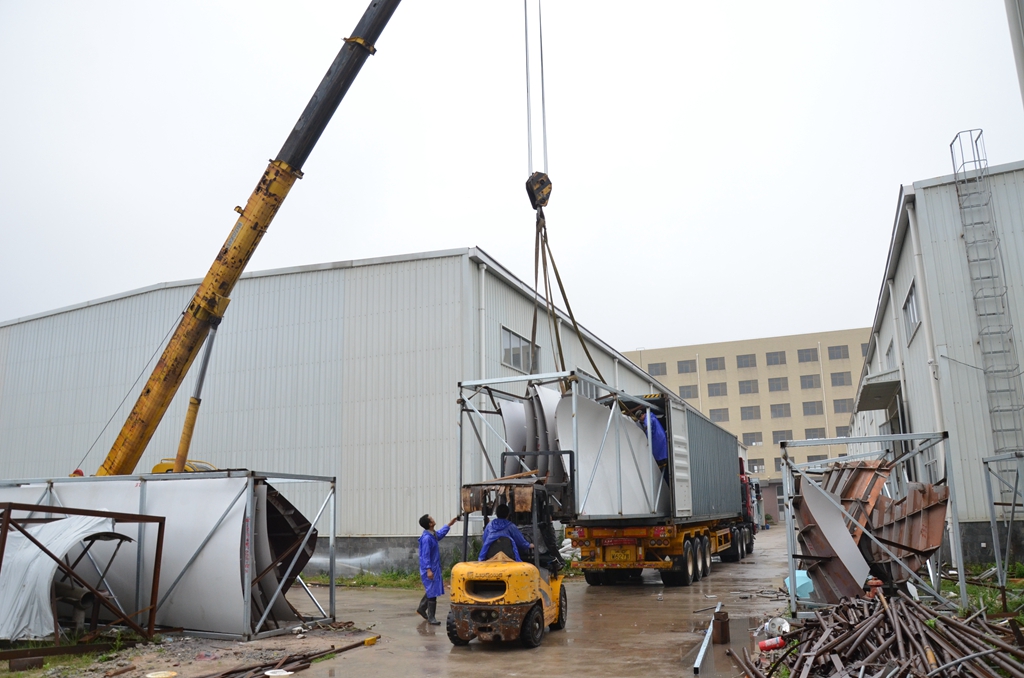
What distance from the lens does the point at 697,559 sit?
698 inches

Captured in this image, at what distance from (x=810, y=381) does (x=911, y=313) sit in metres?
53.5

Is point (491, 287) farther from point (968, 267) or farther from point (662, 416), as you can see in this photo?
point (968, 267)

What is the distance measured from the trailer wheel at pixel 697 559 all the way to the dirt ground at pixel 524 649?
245 cm

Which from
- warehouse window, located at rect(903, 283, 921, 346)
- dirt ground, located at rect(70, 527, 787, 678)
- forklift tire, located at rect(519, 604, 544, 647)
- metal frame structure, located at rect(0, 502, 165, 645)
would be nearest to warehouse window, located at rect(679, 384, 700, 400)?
warehouse window, located at rect(903, 283, 921, 346)

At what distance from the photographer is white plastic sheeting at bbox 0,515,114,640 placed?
975 centimetres

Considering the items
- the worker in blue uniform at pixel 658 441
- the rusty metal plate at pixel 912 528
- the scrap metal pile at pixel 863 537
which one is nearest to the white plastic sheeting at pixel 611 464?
the worker in blue uniform at pixel 658 441

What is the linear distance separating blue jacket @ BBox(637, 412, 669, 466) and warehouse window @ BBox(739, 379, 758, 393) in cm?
5985

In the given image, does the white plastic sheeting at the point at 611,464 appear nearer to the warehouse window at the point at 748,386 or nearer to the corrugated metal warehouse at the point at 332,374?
the corrugated metal warehouse at the point at 332,374

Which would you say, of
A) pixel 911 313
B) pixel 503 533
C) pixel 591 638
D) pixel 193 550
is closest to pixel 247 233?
pixel 193 550

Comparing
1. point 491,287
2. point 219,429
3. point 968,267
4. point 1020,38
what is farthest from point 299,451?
point 1020,38

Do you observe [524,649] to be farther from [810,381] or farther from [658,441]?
[810,381]

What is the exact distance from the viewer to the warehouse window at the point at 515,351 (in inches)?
858

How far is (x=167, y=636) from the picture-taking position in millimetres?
11180

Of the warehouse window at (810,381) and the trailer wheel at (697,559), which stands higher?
the warehouse window at (810,381)
